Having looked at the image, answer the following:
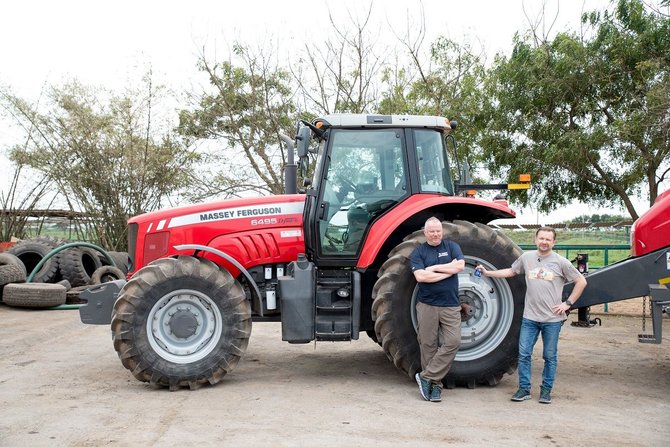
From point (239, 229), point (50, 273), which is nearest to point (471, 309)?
point (239, 229)

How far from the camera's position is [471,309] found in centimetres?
620

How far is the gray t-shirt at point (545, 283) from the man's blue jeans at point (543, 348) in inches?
2.5

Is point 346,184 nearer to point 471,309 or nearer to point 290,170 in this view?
point 290,170

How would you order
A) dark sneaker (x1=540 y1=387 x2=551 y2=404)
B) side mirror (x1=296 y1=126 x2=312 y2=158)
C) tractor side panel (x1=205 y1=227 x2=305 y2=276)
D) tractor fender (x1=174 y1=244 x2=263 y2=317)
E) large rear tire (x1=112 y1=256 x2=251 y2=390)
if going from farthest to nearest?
tractor side panel (x1=205 y1=227 x2=305 y2=276) < side mirror (x1=296 y1=126 x2=312 y2=158) < tractor fender (x1=174 y1=244 x2=263 y2=317) < large rear tire (x1=112 y1=256 x2=251 y2=390) < dark sneaker (x1=540 y1=387 x2=551 y2=404)

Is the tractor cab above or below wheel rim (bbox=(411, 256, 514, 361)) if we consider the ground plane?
above

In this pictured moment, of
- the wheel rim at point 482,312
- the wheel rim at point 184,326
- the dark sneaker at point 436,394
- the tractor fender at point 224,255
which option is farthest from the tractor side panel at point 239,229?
the dark sneaker at point 436,394

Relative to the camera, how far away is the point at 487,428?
16.0ft

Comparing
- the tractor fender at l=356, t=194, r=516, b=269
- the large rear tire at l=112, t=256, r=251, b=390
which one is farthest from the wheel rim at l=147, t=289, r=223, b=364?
the tractor fender at l=356, t=194, r=516, b=269

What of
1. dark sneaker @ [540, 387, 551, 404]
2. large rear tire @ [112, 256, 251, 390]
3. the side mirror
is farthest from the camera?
the side mirror

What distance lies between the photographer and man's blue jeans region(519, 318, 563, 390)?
18.5ft

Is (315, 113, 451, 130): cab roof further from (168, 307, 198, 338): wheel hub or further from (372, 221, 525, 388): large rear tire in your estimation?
(168, 307, 198, 338): wheel hub

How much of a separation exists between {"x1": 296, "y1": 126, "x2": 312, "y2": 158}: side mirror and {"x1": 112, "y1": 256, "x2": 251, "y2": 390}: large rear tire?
130 centimetres

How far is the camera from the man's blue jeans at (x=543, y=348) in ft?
18.5

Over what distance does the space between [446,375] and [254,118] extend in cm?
1174
